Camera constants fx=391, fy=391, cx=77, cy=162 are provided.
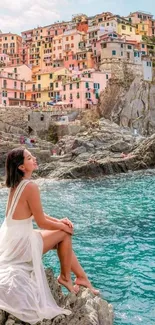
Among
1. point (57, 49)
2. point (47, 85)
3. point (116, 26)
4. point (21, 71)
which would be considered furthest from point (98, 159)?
point (57, 49)

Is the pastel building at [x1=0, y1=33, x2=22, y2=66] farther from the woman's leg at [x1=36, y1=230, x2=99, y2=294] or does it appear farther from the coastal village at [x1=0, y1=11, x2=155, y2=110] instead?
the woman's leg at [x1=36, y1=230, x2=99, y2=294]

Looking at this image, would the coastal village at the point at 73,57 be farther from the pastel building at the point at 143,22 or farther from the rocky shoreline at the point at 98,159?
the rocky shoreline at the point at 98,159

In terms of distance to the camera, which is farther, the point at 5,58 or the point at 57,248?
the point at 5,58

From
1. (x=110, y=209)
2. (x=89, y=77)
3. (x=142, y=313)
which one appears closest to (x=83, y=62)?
(x=89, y=77)

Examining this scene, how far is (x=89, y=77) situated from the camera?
276 feet

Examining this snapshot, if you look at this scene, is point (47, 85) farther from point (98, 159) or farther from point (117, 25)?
point (98, 159)

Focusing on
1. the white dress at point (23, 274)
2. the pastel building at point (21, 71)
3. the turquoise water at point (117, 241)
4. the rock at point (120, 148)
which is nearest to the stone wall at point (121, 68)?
the pastel building at point (21, 71)

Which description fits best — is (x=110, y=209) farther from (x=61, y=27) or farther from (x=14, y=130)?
(x=61, y=27)

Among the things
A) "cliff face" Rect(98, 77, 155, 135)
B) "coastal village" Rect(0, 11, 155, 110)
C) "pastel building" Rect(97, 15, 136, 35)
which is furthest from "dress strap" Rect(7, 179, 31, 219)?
"pastel building" Rect(97, 15, 136, 35)

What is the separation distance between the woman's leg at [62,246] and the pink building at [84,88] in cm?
7513

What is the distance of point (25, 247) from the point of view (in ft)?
17.5

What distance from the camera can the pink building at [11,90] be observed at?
3299 inches

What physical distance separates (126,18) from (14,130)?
67.9 metres

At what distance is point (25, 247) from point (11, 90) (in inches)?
3294
